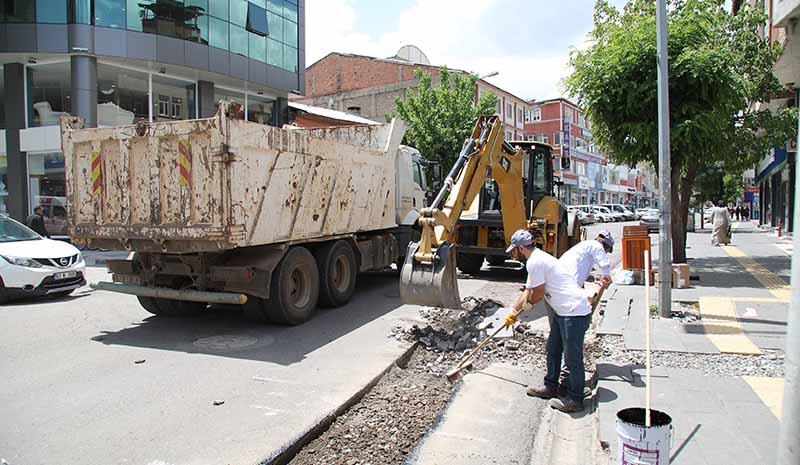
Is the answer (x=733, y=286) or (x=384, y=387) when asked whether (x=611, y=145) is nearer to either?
(x=733, y=286)

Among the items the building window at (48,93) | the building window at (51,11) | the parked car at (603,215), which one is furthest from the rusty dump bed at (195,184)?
the parked car at (603,215)

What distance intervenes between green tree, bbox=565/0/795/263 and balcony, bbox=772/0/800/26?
22.8 ft

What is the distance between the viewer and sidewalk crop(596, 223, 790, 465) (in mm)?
3865

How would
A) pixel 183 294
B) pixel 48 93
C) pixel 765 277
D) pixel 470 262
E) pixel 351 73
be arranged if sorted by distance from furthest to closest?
1. pixel 351 73
2. pixel 48 93
3. pixel 470 262
4. pixel 765 277
5. pixel 183 294

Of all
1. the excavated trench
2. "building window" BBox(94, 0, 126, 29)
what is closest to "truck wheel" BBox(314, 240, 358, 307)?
the excavated trench

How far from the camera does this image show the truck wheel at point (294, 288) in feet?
24.1

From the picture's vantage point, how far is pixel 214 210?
21.4 ft

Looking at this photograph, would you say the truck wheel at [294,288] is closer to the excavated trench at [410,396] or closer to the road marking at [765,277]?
the excavated trench at [410,396]

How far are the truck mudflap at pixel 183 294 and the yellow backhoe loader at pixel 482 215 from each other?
2.07m

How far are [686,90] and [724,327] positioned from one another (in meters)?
5.41

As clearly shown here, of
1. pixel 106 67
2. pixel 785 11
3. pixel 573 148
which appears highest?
pixel 573 148

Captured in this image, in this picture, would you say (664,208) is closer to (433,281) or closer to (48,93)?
(433,281)

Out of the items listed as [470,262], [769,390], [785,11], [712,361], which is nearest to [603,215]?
[470,262]

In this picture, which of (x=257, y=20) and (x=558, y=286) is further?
(x=257, y=20)
